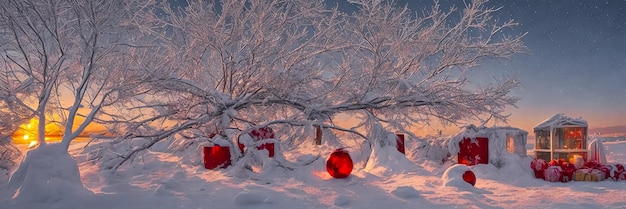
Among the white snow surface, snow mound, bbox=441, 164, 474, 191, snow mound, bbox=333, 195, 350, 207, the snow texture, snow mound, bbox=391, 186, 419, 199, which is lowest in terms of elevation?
snow mound, bbox=333, 195, 350, 207

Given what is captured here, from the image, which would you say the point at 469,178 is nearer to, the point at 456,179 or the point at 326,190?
the point at 456,179

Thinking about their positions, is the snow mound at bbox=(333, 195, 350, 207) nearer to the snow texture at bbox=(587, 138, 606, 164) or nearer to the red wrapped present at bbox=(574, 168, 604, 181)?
the red wrapped present at bbox=(574, 168, 604, 181)

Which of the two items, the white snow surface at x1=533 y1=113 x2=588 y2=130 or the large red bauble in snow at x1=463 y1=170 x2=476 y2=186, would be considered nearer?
the large red bauble in snow at x1=463 y1=170 x2=476 y2=186

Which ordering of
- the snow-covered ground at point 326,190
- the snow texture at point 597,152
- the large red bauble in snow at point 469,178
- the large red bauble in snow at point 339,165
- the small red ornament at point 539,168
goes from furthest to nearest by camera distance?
the snow texture at point 597,152 → the small red ornament at point 539,168 → the large red bauble in snow at point 339,165 → the large red bauble in snow at point 469,178 → the snow-covered ground at point 326,190

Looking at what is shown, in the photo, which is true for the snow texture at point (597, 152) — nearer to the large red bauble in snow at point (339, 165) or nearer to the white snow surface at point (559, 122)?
the white snow surface at point (559, 122)

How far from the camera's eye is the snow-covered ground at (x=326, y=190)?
6043 millimetres

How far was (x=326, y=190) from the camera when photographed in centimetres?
747

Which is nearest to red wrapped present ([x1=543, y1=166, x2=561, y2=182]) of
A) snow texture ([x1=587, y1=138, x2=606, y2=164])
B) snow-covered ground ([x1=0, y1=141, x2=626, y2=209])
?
snow-covered ground ([x1=0, y1=141, x2=626, y2=209])

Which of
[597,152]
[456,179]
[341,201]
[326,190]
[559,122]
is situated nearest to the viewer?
[341,201]

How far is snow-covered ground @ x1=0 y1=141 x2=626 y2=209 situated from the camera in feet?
19.8

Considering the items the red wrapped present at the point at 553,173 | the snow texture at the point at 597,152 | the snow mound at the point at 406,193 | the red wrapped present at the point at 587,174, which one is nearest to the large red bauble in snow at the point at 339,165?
the snow mound at the point at 406,193

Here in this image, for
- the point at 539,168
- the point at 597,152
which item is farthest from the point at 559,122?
the point at 539,168

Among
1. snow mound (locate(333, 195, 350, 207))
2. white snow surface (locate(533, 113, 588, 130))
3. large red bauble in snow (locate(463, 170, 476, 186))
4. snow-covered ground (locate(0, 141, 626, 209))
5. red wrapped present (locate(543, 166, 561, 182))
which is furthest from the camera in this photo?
white snow surface (locate(533, 113, 588, 130))

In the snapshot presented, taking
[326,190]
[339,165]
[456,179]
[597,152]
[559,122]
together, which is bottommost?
[326,190]
